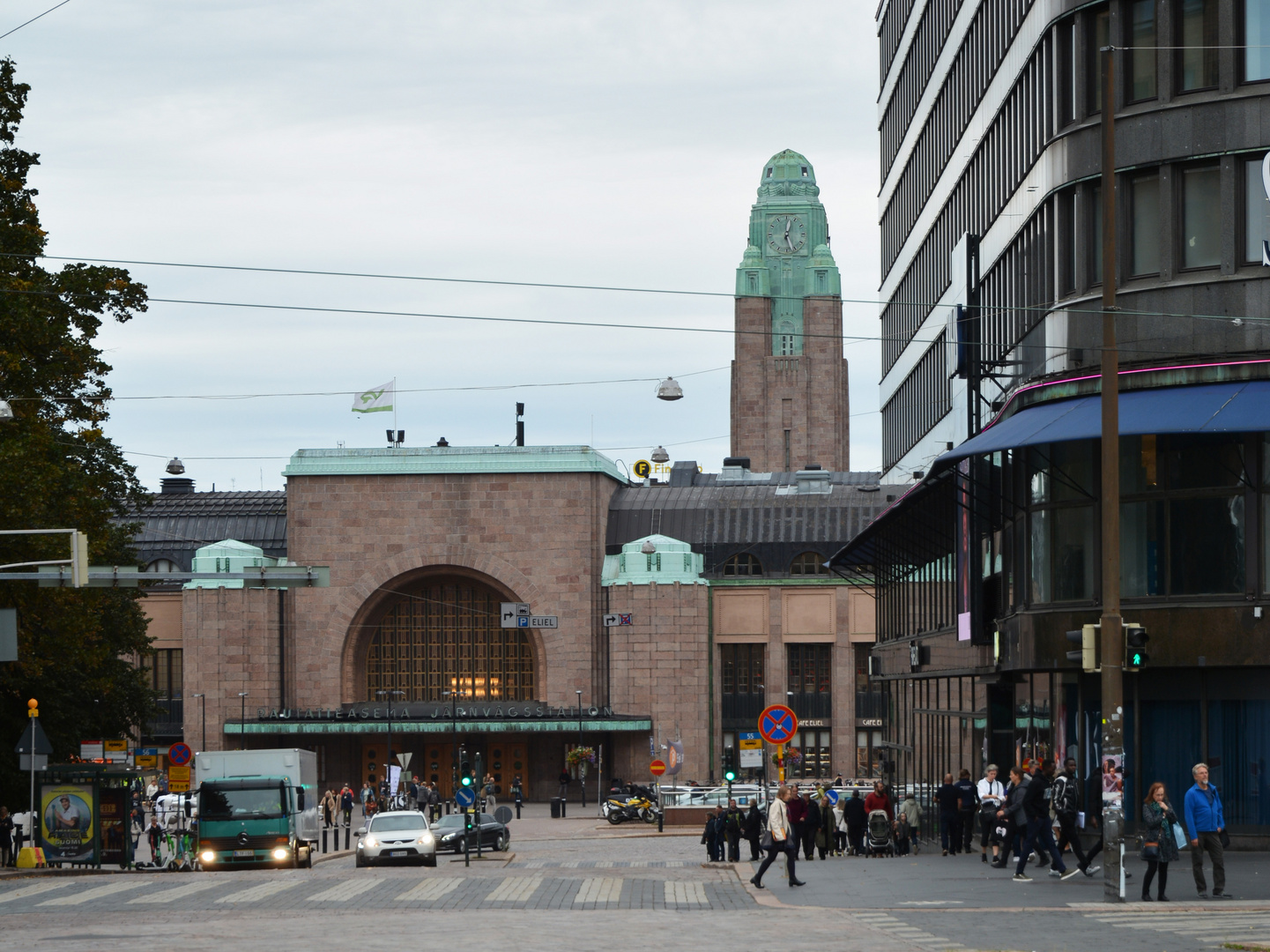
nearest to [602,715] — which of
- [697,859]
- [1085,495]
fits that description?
[697,859]

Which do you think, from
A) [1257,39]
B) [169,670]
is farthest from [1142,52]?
[169,670]

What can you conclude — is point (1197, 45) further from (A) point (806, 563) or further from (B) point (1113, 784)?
(A) point (806, 563)

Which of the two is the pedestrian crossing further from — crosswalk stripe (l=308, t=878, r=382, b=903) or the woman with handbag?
the woman with handbag

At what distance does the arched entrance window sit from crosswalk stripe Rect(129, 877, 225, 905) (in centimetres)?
5482

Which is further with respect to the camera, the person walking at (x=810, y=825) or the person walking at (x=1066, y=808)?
the person walking at (x=810, y=825)

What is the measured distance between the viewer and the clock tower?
422 feet

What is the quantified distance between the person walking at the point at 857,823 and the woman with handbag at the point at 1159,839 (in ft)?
50.2

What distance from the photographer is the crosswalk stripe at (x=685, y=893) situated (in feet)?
79.5

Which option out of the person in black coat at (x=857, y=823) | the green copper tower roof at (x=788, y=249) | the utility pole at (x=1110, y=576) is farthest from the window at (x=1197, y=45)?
the green copper tower roof at (x=788, y=249)

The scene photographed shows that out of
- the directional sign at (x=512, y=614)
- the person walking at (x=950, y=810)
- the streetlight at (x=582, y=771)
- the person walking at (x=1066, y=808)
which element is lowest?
the streetlight at (x=582, y=771)

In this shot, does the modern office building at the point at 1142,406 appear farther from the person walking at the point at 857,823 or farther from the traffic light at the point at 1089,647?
the traffic light at the point at 1089,647

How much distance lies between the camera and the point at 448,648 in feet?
290

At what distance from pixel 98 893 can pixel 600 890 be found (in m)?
7.50

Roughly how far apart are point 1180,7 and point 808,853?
16043 millimetres
